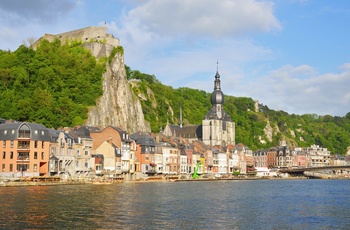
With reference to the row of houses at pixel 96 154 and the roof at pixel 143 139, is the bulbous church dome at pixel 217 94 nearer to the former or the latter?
the row of houses at pixel 96 154

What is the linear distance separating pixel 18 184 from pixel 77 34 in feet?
214

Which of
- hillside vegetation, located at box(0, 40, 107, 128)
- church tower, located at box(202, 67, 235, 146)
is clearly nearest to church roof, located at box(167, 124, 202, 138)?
church tower, located at box(202, 67, 235, 146)

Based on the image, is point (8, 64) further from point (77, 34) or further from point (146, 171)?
point (146, 171)

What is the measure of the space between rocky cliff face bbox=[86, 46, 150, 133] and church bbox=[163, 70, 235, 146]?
131 ft

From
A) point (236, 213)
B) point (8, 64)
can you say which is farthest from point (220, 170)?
point (236, 213)

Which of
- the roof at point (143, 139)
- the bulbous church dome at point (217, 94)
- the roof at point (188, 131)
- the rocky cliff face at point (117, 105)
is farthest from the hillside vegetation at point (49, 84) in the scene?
the bulbous church dome at point (217, 94)

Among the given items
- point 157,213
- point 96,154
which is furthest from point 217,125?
point 157,213

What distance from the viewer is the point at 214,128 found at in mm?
168500

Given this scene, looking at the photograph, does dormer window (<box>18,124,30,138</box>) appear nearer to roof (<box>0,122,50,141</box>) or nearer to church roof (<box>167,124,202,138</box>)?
roof (<box>0,122,50,141</box>)

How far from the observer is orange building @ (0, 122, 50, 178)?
74062 millimetres

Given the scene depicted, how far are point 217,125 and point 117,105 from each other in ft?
186

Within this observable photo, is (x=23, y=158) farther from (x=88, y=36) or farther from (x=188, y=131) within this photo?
(x=188, y=131)

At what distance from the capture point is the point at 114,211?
39750 mm

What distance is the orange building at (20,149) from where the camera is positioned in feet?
243
